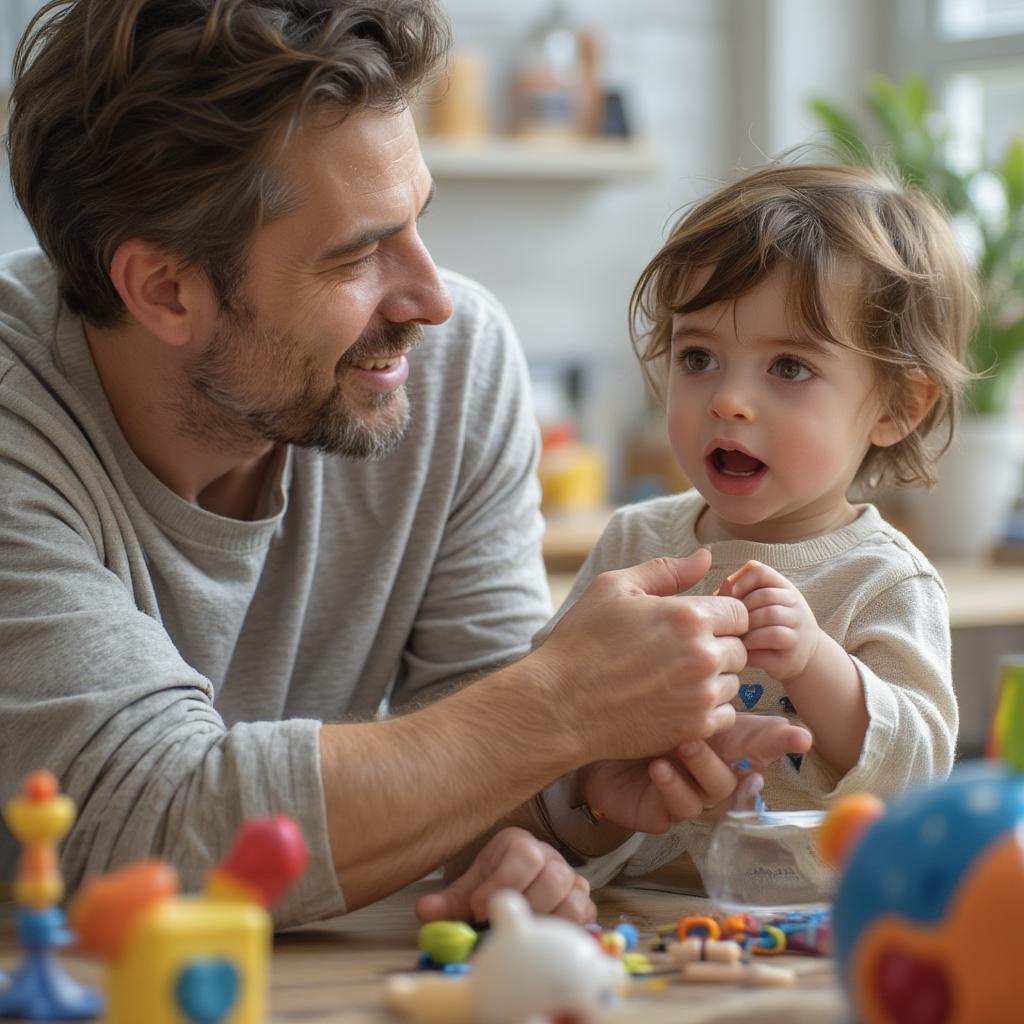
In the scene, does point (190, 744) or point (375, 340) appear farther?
point (375, 340)

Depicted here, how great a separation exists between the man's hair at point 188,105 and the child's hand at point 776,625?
0.62 meters

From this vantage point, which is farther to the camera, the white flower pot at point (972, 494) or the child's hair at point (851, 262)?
the white flower pot at point (972, 494)

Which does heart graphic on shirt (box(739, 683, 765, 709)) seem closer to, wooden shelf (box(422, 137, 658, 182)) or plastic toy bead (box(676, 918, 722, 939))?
plastic toy bead (box(676, 918, 722, 939))

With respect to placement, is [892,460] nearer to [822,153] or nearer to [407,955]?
[407,955]

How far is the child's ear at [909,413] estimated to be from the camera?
4.70ft

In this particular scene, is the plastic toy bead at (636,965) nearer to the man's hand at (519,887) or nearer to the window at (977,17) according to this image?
the man's hand at (519,887)

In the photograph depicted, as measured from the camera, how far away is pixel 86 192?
154 centimetres

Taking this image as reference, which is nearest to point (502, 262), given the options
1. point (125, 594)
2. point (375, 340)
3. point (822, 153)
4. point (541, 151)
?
point (541, 151)

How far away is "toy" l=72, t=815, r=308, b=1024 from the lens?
0.69m

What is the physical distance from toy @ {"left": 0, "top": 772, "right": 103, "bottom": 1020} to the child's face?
73cm

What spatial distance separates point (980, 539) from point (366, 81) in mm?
2448

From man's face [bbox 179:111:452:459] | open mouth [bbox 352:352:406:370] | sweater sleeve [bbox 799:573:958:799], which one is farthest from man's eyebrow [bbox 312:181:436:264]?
sweater sleeve [bbox 799:573:958:799]

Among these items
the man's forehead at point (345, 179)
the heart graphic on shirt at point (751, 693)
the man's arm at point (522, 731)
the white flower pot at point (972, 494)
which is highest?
the man's forehead at point (345, 179)

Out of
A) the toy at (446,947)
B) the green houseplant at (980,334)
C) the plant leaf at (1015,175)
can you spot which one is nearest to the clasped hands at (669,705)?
the toy at (446,947)
